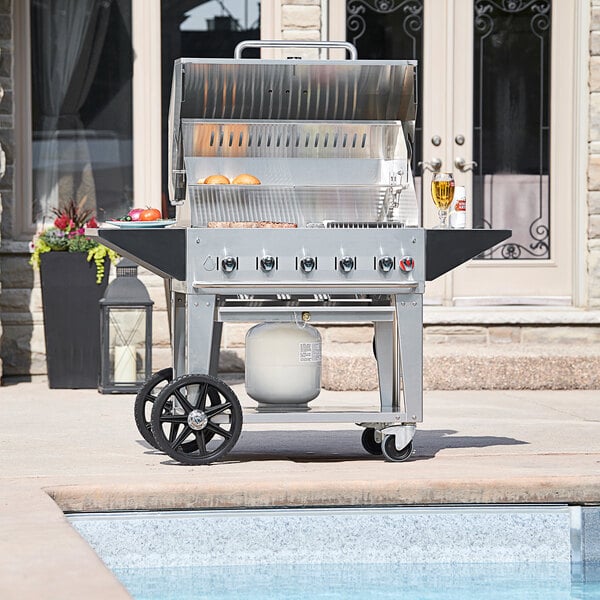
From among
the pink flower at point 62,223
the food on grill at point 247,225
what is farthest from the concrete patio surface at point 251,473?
the pink flower at point 62,223

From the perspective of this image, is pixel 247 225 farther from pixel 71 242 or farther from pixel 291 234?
pixel 71 242

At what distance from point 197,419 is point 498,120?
4351mm

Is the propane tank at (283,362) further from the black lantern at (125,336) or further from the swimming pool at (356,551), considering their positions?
the black lantern at (125,336)

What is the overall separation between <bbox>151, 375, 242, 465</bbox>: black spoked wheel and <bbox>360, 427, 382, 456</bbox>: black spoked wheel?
0.60 m

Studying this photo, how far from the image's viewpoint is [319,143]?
479cm

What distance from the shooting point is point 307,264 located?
13.7ft

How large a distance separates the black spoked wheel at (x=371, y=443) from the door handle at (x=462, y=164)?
3498 millimetres

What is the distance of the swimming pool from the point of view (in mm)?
Result: 3371

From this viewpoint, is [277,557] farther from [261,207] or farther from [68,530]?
[261,207]

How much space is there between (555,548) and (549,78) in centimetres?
486

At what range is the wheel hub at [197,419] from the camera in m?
4.14

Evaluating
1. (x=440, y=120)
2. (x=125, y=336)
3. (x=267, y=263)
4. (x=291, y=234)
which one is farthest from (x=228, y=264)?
(x=440, y=120)

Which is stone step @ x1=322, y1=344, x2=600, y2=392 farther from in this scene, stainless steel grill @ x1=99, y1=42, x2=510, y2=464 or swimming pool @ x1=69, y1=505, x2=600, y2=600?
swimming pool @ x1=69, y1=505, x2=600, y2=600

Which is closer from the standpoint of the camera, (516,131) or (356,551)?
(356,551)
